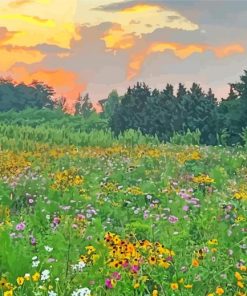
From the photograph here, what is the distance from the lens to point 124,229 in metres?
6.07

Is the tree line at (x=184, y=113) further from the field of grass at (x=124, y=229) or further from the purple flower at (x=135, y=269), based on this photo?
the purple flower at (x=135, y=269)

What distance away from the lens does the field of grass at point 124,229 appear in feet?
14.0

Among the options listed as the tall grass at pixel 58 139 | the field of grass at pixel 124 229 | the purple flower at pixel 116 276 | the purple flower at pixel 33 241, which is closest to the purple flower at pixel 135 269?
the field of grass at pixel 124 229

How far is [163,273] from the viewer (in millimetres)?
4336

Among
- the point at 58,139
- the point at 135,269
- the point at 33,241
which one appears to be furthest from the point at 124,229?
the point at 58,139

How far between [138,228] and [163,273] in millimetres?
1508

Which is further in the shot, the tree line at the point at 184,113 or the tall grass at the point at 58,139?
the tree line at the point at 184,113

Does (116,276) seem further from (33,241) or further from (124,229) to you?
(124,229)

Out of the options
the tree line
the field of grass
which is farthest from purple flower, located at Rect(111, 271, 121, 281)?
the tree line

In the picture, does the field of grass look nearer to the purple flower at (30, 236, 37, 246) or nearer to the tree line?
the purple flower at (30, 236, 37, 246)

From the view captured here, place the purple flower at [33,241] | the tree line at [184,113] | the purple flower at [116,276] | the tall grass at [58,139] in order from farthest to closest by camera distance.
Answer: the tree line at [184,113] < the tall grass at [58,139] < the purple flower at [33,241] < the purple flower at [116,276]

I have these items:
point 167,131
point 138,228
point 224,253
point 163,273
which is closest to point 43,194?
point 138,228

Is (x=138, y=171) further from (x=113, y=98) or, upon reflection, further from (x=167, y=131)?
(x=113, y=98)

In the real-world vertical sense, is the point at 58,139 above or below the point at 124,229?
below
